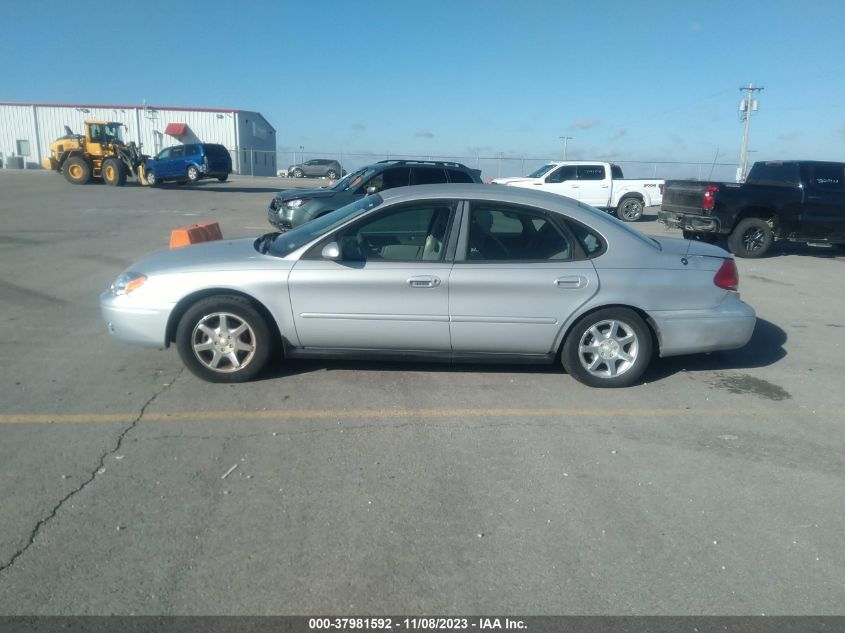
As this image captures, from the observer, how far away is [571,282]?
534 cm

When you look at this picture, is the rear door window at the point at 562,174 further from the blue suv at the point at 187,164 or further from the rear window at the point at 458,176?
the blue suv at the point at 187,164

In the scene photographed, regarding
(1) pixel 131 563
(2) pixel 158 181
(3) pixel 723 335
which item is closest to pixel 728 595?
(1) pixel 131 563

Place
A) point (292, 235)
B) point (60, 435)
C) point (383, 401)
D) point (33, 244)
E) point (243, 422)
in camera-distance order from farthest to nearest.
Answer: point (33, 244) → point (292, 235) → point (383, 401) → point (243, 422) → point (60, 435)

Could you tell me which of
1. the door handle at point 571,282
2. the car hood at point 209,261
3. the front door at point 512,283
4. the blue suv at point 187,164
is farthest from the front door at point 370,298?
the blue suv at point 187,164

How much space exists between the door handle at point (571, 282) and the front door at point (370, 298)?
0.88 metres

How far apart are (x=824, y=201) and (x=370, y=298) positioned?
1158 cm

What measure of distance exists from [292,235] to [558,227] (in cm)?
228

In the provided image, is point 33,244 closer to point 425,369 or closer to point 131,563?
point 425,369

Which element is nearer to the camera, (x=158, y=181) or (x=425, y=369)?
(x=425, y=369)

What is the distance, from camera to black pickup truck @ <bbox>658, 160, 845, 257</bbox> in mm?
13141

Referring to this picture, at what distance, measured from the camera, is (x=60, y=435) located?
4426 millimetres

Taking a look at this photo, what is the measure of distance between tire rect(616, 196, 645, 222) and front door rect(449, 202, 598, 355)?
17.4 meters

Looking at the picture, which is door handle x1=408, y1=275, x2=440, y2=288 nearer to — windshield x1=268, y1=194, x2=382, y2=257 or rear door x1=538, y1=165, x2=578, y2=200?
windshield x1=268, y1=194, x2=382, y2=257

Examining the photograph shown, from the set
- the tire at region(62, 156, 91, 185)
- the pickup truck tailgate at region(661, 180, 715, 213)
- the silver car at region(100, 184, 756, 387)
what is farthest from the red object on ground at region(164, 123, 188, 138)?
the silver car at region(100, 184, 756, 387)
